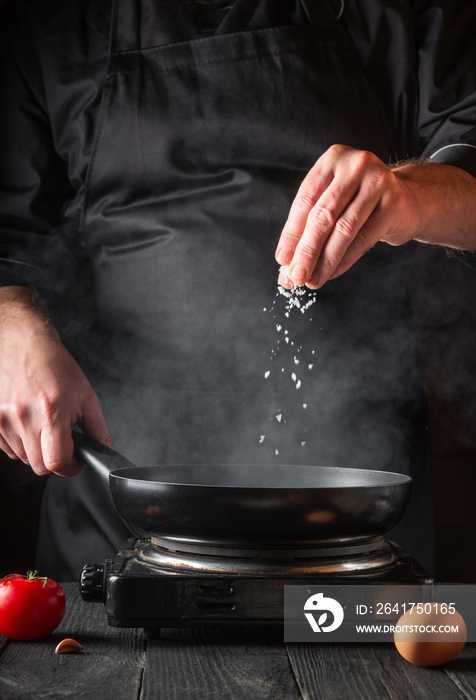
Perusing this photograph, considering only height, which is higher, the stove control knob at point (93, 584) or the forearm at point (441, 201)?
the forearm at point (441, 201)

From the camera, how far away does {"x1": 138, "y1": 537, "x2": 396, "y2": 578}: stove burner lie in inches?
37.2

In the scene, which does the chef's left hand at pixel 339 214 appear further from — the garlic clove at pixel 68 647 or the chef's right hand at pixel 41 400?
the garlic clove at pixel 68 647

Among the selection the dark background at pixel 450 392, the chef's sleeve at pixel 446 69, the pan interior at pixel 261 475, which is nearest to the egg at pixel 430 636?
the pan interior at pixel 261 475

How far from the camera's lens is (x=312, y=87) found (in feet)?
5.08

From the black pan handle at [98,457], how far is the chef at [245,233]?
0.92 ft

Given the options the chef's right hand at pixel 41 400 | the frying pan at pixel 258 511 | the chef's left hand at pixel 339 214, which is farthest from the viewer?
the chef's right hand at pixel 41 400

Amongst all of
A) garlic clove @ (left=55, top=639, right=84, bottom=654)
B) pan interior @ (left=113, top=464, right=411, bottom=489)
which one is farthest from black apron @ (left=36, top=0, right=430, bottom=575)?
garlic clove @ (left=55, top=639, right=84, bottom=654)

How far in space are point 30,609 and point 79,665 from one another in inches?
4.8

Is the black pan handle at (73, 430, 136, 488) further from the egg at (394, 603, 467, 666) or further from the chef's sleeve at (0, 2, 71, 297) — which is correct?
the chef's sleeve at (0, 2, 71, 297)

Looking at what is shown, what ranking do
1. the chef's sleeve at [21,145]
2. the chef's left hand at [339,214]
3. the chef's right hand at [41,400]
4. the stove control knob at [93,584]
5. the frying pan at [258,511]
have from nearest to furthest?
1. the frying pan at [258,511]
2. the stove control knob at [93,584]
3. the chef's left hand at [339,214]
4. the chef's right hand at [41,400]
5. the chef's sleeve at [21,145]

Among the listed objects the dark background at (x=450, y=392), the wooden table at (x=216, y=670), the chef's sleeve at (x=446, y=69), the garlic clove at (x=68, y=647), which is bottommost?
the dark background at (x=450, y=392)

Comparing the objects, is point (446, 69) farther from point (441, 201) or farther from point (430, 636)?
point (430, 636)

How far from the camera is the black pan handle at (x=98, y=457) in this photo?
117cm

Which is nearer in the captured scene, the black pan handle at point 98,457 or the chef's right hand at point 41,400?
the black pan handle at point 98,457
